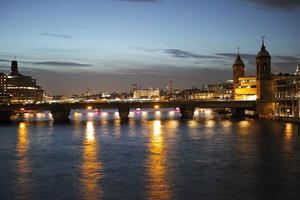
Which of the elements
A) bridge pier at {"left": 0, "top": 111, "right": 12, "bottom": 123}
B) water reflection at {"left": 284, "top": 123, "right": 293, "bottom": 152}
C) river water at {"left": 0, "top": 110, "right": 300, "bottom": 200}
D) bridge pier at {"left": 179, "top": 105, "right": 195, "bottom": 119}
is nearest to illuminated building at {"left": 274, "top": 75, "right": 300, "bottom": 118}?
water reflection at {"left": 284, "top": 123, "right": 293, "bottom": 152}

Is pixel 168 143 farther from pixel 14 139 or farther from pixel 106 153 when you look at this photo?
pixel 14 139

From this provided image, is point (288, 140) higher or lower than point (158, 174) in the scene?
higher

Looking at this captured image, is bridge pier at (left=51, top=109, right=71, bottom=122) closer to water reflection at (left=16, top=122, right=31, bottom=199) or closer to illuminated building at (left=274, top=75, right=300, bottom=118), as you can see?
water reflection at (left=16, top=122, right=31, bottom=199)

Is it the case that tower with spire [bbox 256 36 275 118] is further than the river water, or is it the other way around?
tower with spire [bbox 256 36 275 118]

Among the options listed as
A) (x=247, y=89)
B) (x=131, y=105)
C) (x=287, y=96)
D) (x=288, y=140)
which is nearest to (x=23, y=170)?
(x=288, y=140)

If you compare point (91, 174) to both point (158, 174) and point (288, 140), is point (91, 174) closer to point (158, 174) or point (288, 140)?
point (158, 174)

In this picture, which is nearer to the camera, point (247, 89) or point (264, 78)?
point (264, 78)

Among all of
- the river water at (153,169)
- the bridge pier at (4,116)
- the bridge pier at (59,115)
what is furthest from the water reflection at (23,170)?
the bridge pier at (4,116)

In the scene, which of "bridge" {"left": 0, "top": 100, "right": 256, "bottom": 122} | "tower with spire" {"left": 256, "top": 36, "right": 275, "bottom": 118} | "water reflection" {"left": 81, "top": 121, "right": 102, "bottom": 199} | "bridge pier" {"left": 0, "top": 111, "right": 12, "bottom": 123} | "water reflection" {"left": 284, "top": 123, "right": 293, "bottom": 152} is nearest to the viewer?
"water reflection" {"left": 81, "top": 121, "right": 102, "bottom": 199}

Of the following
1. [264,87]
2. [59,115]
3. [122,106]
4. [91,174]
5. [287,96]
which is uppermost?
[264,87]

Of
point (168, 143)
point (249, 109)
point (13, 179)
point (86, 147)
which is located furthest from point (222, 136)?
point (249, 109)

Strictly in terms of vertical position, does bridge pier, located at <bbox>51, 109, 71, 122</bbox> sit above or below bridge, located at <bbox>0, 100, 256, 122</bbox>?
below

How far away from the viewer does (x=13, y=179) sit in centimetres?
3947

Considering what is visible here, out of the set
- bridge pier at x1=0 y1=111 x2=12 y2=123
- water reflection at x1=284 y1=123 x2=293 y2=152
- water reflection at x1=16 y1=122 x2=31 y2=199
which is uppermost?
bridge pier at x1=0 y1=111 x2=12 y2=123
